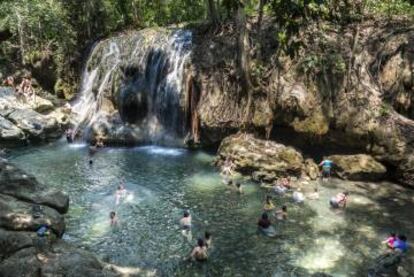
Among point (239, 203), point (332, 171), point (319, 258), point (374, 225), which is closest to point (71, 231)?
point (239, 203)

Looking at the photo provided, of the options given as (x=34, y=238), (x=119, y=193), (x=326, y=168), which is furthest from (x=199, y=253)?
(x=326, y=168)

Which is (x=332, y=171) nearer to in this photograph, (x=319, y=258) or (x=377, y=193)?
(x=377, y=193)

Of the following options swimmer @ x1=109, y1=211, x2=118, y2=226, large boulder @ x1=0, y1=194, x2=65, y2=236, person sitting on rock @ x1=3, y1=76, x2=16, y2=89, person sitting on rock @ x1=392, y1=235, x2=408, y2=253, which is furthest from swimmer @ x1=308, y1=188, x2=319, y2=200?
person sitting on rock @ x1=3, y1=76, x2=16, y2=89

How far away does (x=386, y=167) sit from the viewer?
978 inches

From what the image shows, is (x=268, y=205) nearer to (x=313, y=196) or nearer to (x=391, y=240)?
(x=313, y=196)

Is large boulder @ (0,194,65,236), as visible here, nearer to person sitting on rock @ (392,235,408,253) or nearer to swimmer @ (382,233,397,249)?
swimmer @ (382,233,397,249)

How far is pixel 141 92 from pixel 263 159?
38.8ft

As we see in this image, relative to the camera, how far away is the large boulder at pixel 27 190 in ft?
59.7

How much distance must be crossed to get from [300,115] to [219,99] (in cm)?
562

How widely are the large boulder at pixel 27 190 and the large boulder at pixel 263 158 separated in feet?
32.5

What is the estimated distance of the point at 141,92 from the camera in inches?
1282

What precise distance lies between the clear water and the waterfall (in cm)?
429

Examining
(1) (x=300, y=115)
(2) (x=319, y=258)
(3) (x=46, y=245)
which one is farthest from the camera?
(1) (x=300, y=115)

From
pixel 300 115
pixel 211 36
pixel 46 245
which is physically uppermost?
pixel 211 36
